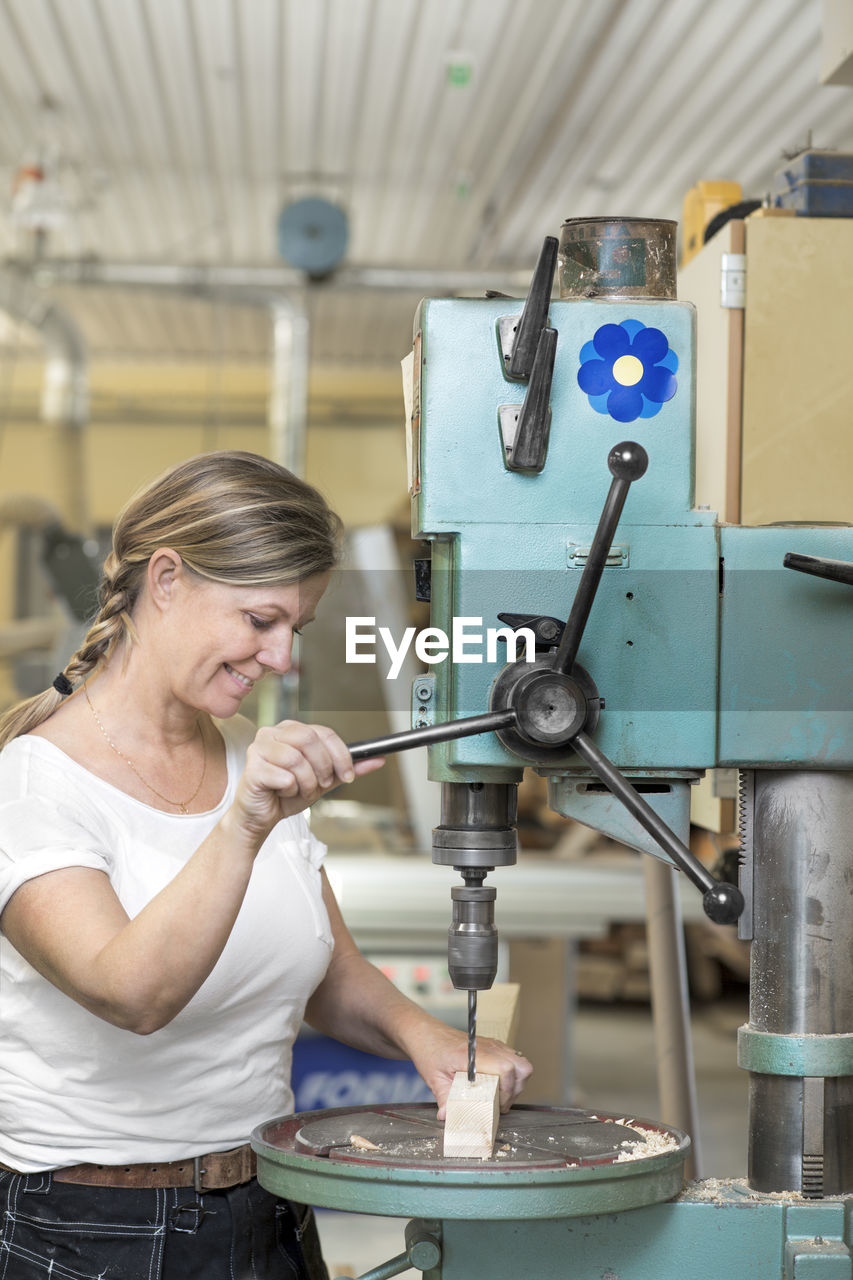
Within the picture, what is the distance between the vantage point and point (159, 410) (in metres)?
7.04

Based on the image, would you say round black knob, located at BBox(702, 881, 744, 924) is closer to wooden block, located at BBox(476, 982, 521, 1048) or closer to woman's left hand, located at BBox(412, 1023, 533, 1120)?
woman's left hand, located at BBox(412, 1023, 533, 1120)

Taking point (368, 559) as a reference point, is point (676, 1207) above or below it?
below

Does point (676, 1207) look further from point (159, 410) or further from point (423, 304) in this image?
point (159, 410)

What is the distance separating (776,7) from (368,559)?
166 cm

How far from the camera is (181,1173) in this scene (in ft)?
3.58

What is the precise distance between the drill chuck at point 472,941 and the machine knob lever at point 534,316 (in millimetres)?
358

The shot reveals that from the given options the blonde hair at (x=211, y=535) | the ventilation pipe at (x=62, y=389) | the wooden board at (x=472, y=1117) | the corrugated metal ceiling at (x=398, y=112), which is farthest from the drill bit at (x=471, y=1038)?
the ventilation pipe at (x=62, y=389)

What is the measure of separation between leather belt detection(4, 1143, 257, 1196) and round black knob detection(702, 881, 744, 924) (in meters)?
0.51

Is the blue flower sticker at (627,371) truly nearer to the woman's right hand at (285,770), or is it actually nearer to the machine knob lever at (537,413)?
the machine knob lever at (537,413)

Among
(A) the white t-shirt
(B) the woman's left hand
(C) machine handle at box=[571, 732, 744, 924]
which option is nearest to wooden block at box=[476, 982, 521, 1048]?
(B) the woman's left hand

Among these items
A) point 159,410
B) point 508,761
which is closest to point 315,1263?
point 508,761

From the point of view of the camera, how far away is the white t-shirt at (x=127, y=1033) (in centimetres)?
107

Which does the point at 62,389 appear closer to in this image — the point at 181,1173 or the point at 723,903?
the point at 181,1173

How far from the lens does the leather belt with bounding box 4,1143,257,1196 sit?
1.07m
